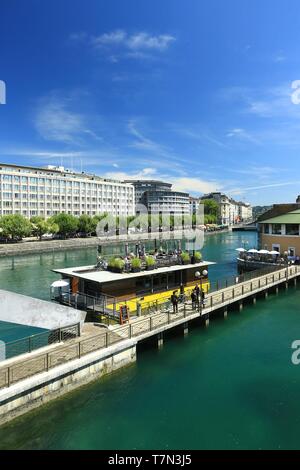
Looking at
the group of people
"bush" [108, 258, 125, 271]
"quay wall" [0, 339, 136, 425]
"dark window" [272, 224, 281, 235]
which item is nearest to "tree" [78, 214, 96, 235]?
"dark window" [272, 224, 281, 235]

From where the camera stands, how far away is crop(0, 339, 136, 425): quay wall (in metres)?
13.8

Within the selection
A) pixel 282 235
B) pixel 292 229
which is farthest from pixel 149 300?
pixel 282 235

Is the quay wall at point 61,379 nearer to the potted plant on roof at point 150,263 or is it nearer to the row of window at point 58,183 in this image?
the potted plant on roof at point 150,263

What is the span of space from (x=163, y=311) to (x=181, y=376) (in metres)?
6.40

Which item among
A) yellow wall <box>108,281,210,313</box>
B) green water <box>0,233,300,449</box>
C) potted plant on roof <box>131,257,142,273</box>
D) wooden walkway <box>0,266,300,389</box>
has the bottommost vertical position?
green water <box>0,233,300,449</box>

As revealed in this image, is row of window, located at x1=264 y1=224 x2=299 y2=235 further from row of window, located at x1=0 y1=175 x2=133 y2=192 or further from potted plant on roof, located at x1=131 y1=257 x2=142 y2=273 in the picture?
row of window, located at x1=0 y1=175 x2=133 y2=192

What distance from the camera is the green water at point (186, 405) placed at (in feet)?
44.4

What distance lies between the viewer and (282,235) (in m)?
54.6

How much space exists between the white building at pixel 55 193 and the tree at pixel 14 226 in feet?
98.6

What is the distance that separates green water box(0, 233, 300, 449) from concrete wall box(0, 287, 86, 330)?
3.77 meters

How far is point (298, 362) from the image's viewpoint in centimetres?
2080

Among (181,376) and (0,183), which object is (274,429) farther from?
(0,183)

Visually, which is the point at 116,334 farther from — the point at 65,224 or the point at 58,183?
the point at 58,183

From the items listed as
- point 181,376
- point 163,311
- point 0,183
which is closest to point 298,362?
point 181,376
